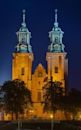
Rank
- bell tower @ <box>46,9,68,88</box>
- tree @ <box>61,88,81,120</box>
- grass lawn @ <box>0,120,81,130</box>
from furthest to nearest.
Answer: bell tower @ <box>46,9,68,88</box>
tree @ <box>61,88,81,120</box>
grass lawn @ <box>0,120,81,130</box>

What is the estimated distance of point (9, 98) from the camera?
10681 cm

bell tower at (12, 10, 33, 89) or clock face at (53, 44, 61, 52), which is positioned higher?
clock face at (53, 44, 61, 52)

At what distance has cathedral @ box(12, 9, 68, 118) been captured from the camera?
5822 inches

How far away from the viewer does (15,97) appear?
105 metres

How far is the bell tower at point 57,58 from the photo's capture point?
148 metres

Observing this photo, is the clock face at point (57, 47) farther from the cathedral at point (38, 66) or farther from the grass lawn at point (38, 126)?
the grass lawn at point (38, 126)

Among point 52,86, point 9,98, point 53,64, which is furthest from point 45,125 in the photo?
point 53,64

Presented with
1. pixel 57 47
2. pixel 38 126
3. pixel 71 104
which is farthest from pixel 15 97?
pixel 57 47

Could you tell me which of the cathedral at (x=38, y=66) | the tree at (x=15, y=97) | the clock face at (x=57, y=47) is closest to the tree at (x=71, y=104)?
the tree at (x=15, y=97)

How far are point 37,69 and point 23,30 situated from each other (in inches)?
463

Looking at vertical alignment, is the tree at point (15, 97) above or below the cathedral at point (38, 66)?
below

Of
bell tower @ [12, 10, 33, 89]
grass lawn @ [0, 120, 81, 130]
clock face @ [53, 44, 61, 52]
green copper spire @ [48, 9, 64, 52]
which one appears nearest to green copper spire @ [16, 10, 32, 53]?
bell tower @ [12, 10, 33, 89]

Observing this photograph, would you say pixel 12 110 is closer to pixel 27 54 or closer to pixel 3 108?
pixel 3 108

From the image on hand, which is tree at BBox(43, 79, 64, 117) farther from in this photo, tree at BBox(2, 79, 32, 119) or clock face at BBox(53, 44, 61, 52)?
clock face at BBox(53, 44, 61, 52)
